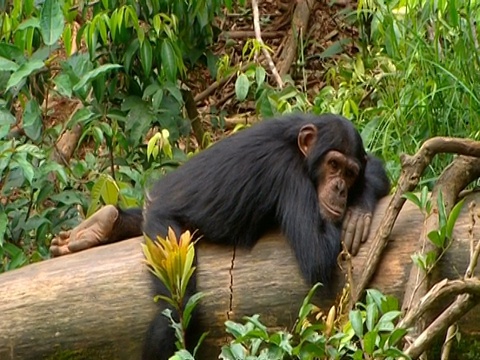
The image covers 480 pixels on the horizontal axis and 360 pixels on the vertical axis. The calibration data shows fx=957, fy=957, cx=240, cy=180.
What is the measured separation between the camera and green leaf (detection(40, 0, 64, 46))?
5.01 metres

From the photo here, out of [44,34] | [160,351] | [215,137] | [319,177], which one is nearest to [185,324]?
[160,351]

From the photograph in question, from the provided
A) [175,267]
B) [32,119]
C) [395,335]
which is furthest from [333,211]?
[32,119]

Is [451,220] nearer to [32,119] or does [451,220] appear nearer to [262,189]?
[262,189]

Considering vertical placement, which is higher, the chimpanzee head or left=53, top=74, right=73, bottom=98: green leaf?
left=53, top=74, right=73, bottom=98: green leaf

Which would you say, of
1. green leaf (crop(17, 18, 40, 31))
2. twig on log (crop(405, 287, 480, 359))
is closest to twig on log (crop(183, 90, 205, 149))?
green leaf (crop(17, 18, 40, 31))

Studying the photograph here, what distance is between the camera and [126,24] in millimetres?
5707

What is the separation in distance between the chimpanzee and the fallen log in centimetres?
9

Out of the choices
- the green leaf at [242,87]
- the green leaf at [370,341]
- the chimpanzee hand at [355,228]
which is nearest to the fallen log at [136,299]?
the chimpanzee hand at [355,228]

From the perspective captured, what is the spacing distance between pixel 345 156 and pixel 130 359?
4.48 feet

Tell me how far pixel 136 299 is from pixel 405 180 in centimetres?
125

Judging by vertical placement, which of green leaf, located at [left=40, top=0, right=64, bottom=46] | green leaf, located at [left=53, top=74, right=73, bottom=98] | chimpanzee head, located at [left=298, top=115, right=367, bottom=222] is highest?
green leaf, located at [left=40, top=0, right=64, bottom=46]

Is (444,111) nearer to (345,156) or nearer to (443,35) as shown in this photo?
(443,35)

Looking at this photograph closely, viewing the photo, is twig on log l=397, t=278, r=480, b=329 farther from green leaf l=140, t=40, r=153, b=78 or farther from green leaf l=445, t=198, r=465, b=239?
green leaf l=140, t=40, r=153, b=78

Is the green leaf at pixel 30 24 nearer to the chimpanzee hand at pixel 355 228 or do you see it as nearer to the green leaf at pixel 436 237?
the chimpanzee hand at pixel 355 228
